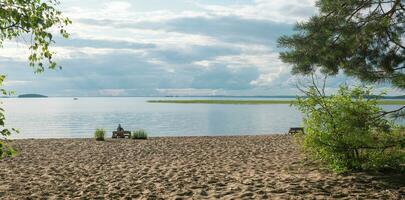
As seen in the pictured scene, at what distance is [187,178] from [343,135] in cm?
467

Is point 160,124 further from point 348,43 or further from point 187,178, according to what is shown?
point 348,43

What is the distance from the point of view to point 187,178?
12812 mm

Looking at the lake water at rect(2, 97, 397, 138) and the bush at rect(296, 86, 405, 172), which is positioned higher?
the bush at rect(296, 86, 405, 172)

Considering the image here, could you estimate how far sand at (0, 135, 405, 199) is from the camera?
1045 centimetres

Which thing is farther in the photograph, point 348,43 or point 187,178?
point 187,178

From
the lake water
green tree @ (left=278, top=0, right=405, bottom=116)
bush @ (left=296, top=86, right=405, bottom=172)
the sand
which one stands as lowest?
the lake water

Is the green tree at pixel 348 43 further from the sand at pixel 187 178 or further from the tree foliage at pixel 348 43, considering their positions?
the sand at pixel 187 178

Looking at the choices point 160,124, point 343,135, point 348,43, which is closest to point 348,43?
point 348,43

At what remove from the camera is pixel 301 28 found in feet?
33.6

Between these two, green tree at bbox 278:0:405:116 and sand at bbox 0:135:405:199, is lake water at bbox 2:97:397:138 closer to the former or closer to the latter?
sand at bbox 0:135:405:199

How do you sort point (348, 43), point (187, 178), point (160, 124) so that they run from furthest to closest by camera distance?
1. point (160, 124)
2. point (187, 178)
3. point (348, 43)

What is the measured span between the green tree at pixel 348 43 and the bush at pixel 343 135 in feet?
5.29

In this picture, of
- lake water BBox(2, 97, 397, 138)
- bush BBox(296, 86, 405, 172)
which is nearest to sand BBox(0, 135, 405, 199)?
bush BBox(296, 86, 405, 172)

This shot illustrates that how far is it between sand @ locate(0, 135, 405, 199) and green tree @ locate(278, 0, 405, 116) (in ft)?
9.47
